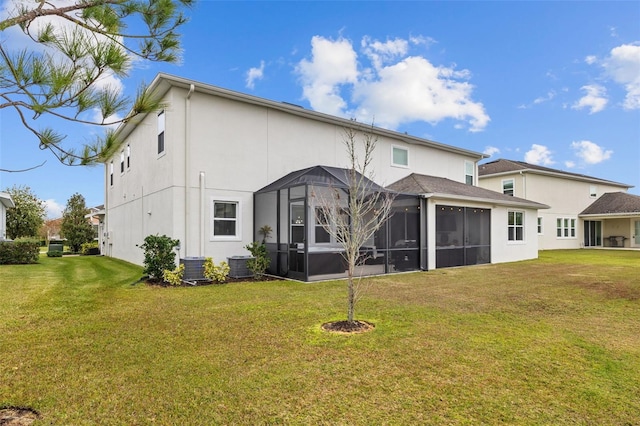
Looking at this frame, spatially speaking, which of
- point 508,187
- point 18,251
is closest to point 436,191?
point 508,187

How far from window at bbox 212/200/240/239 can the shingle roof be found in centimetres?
2742

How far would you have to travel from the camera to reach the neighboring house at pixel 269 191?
1090 centimetres

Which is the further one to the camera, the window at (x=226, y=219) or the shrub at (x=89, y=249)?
the shrub at (x=89, y=249)

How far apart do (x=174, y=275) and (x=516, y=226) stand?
15986 mm

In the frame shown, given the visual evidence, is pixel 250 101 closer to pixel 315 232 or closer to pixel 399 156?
pixel 315 232

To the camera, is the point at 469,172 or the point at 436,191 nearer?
the point at 436,191

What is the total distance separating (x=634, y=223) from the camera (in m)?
26.7

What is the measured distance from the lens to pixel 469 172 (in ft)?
67.4

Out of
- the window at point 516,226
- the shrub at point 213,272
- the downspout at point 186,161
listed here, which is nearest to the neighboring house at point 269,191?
the downspout at point 186,161

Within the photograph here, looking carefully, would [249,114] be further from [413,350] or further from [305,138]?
[413,350]

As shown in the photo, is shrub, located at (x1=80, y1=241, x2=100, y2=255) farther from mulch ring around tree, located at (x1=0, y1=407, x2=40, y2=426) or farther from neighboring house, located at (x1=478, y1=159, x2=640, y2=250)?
neighboring house, located at (x1=478, y1=159, x2=640, y2=250)

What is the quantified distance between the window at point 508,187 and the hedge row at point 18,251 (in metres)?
27.9

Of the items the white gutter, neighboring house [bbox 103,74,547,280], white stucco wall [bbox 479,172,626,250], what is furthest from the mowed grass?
white stucco wall [bbox 479,172,626,250]

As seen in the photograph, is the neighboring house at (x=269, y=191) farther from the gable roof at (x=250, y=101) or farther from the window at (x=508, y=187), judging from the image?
the window at (x=508, y=187)
